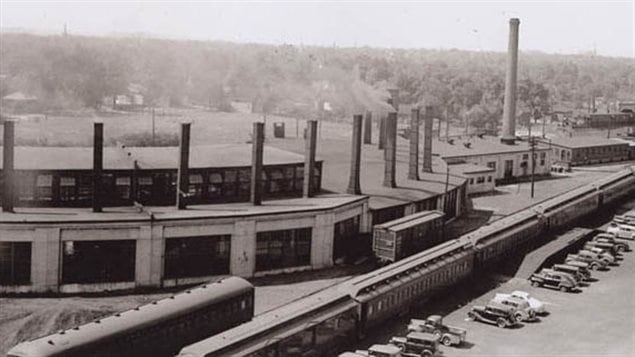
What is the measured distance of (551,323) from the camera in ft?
120

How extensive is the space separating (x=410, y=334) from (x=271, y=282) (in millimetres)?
11086

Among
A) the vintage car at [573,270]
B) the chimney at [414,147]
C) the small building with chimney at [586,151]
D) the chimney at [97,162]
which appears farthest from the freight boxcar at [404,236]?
the small building with chimney at [586,151]

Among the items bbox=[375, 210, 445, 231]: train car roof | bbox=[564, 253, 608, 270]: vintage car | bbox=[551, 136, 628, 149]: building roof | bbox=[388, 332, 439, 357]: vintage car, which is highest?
bbox=[551, 136, 628, 149]: building roof

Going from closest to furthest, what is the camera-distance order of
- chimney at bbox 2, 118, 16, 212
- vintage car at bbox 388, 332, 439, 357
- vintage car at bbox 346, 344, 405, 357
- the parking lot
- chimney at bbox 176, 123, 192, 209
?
vintage car at bbox 346, 344, 405, 357 < vintage car at bbox 388, 332, 439, 357 < the parking lot < chimney at bbox 2, 118, 16, 212 < chimney at bbox 176, 123, 192, 209

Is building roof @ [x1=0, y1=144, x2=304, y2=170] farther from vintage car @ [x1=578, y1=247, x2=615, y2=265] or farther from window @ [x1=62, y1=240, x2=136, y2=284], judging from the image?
vintage car @ [x1=578, y1=247, x2=615, y2=265]

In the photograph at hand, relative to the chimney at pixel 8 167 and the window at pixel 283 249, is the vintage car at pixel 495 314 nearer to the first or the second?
the window at pixel 283 249

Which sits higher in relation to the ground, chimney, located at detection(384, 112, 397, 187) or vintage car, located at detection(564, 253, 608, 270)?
chimney, located at detection(384, 112, 397, 187)

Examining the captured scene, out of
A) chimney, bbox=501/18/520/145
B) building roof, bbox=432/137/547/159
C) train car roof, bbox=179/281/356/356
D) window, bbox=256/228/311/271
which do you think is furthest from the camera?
chimney, bbox=501/18/520/145

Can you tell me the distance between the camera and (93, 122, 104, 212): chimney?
126ft

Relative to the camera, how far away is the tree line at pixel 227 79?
76375mm

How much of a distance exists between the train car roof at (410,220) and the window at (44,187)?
56.9 feet

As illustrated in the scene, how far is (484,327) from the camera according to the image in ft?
116

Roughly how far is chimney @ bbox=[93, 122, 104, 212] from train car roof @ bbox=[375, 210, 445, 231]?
49.0ft

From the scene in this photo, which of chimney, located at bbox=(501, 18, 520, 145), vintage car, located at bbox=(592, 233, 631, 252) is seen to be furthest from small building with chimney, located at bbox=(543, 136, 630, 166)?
vintage car, located at bbox=(592, 233, 631, 252)
